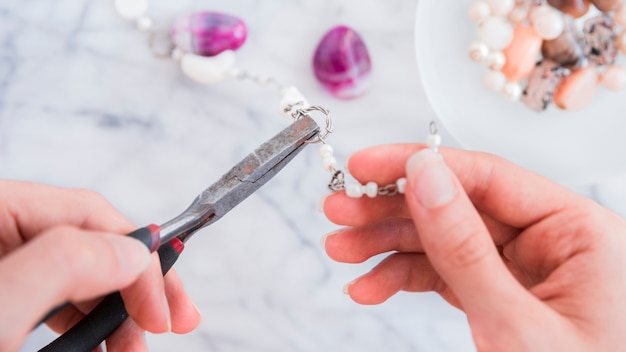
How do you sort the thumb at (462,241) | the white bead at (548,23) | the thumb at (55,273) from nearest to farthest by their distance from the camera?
the thumb at (55,273), the thumb at (462,241), the white bead at (548,23)

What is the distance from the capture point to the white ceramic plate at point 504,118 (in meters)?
0.75

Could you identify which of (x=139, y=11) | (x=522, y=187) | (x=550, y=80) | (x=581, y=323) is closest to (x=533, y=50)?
(x=550, y=80)

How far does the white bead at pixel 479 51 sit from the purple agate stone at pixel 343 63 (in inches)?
4.7

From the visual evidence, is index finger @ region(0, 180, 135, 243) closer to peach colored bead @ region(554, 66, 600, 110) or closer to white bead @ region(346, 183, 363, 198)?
white bead @ region(346, 183, 363, 198)

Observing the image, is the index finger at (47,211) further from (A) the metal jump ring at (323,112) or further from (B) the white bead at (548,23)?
(B) the white bead at (548,23)

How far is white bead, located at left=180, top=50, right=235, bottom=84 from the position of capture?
0.75 m

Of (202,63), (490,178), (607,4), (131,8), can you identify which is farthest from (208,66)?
(607,4)

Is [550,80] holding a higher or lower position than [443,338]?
higher

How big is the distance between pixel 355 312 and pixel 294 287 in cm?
8

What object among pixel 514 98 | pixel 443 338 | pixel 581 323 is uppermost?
pixel 514 98

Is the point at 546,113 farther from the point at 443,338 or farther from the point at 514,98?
the point at 443,338

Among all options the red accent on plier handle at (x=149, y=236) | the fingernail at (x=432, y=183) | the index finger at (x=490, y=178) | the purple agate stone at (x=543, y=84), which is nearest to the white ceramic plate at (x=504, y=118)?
the purple agate stone at (x=543, y=84)

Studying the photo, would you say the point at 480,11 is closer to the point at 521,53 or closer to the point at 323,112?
the point at 521,53

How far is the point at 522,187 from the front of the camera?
62 centimetres
